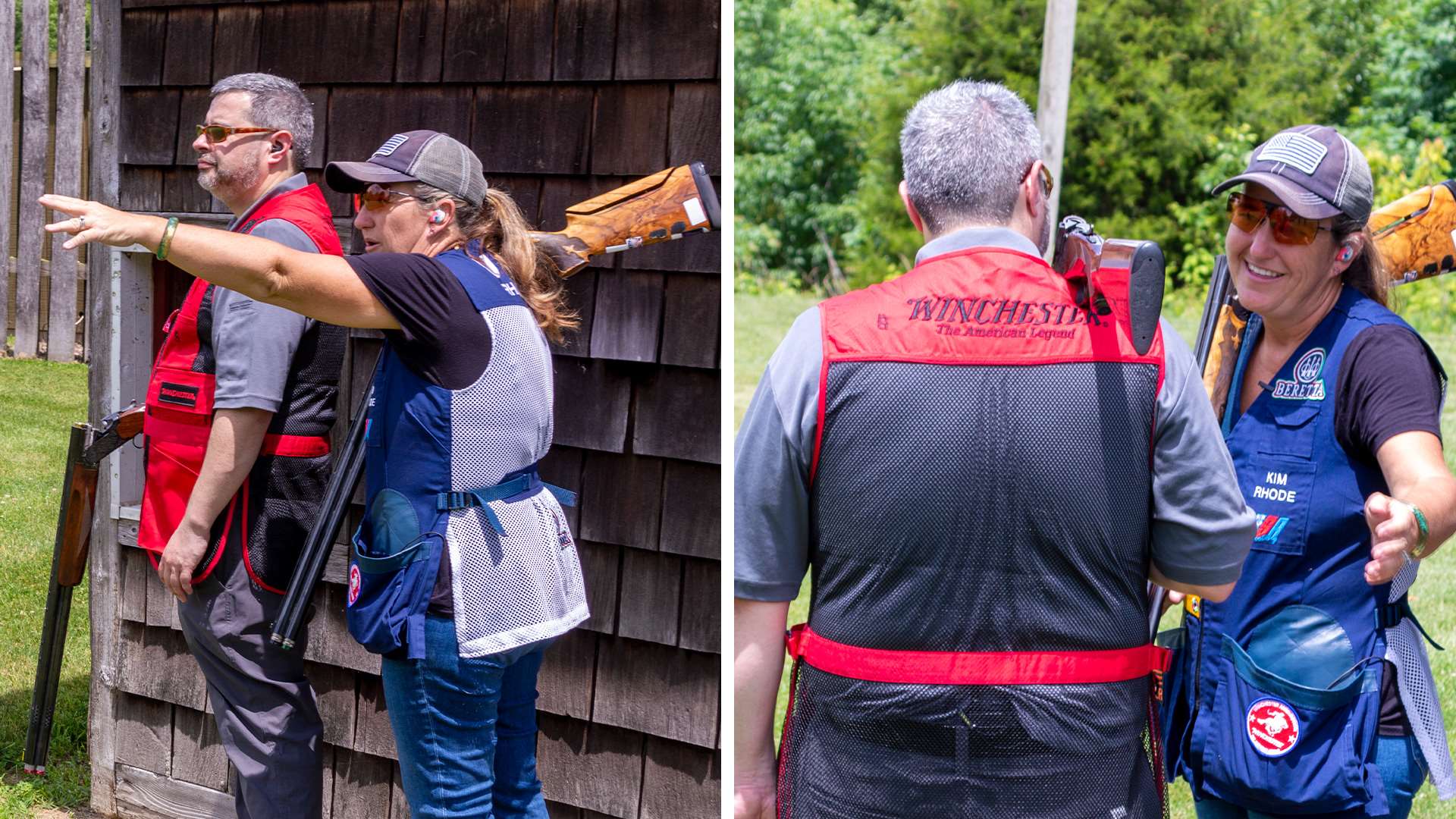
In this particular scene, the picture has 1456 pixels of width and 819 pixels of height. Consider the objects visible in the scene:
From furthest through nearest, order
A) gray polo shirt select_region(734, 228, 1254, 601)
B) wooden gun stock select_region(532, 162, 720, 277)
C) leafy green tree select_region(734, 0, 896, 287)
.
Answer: leafy green tree select_region(734, 0, 896, 287)
wooden gun stock select_region(532, 162, 720, 277)
gray polo shirt select_region(734, 228, 1254, 601)

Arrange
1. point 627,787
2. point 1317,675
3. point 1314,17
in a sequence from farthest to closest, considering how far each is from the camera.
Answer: point 1314,17, point 627,787, point 1317,675

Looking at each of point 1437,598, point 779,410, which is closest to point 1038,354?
point 779,410

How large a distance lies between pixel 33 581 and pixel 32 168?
337cm

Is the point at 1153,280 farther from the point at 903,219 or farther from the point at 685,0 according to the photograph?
the point at 903,219

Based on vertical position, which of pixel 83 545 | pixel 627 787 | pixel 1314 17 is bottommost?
pixel 627 787

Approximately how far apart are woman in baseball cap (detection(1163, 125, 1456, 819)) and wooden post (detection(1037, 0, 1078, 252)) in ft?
17.5

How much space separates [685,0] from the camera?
2.79 m

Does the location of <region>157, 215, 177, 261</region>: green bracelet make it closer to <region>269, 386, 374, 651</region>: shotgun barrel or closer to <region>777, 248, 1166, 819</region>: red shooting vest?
<region>269, 386, 374, 651</region>: shotgun barrel

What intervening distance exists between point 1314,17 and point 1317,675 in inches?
561

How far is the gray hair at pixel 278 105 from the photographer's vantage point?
9.69 ft

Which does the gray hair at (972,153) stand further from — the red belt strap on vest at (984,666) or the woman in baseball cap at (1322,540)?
the red belt strap on vest at (984,666)

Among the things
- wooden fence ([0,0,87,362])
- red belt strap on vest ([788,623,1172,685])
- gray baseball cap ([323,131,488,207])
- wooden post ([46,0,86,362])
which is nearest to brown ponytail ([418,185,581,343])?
gray baseball cap ([323,131,488,207])

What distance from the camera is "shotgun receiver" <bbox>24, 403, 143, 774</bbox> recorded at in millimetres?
3619

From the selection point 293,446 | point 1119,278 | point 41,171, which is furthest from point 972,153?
point 41,171
